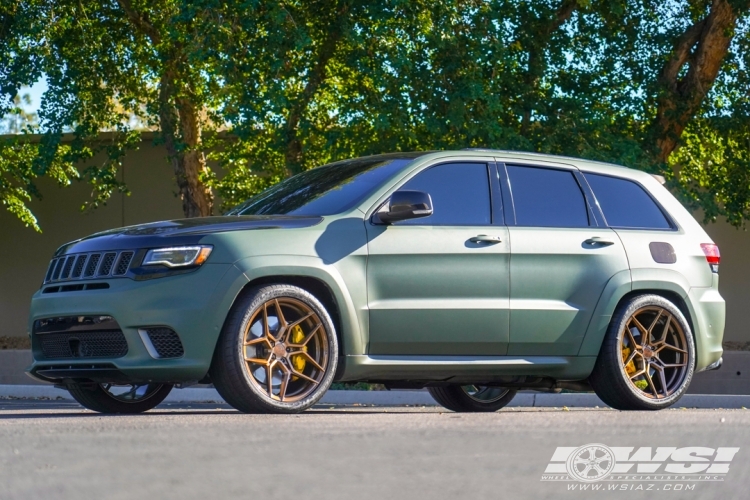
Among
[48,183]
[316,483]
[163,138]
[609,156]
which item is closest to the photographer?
[316,483]

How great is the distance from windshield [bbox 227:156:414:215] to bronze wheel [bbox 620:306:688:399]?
198 cm

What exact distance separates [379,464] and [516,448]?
1.96 ft

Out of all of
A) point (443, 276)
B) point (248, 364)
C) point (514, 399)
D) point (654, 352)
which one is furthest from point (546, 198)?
point (514, 399)

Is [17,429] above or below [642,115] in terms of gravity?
below

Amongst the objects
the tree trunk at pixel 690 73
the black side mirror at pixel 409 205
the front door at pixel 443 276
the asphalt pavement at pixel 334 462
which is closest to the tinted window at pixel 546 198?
the front door at pixel 443 276

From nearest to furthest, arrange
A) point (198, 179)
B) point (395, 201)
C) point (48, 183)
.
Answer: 1. point (395, 201)
2. point (198, 179)
3. point (48, 183)

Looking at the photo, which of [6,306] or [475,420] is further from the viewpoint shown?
[6,306]

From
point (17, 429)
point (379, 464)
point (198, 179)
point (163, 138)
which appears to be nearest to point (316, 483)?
point (379, 464)

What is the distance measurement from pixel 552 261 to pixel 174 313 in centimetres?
259

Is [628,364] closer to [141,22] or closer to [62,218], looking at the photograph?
[141,22]

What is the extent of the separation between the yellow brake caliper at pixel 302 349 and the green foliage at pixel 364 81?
8.06 metres

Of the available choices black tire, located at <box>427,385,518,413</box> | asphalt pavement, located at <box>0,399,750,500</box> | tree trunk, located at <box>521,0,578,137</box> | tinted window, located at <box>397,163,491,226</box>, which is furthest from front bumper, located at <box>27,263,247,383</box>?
tree trunk, located at <box>521,0,578,137</box>

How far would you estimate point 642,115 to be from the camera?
17.9 metres

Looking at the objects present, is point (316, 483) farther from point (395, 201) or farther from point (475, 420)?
point (395, 201)
